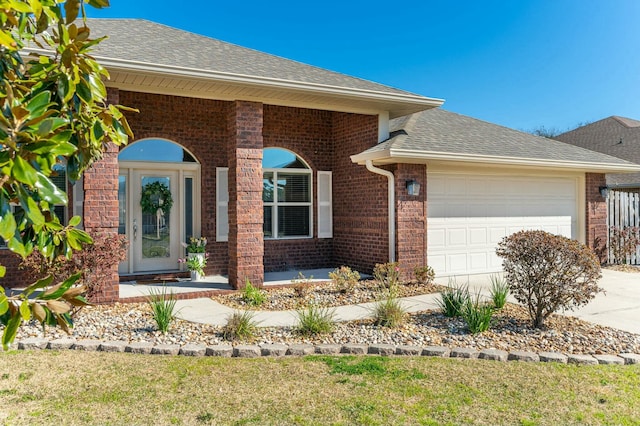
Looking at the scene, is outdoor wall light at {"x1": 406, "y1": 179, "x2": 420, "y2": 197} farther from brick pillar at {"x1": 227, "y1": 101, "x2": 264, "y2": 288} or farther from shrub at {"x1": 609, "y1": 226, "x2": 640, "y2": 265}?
shrub at {"x1": 609, "y1": 226, "x2": 640, "y2": 265}

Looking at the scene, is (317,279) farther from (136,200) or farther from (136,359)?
(136,359)

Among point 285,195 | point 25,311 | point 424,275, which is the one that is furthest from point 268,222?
point 25,311

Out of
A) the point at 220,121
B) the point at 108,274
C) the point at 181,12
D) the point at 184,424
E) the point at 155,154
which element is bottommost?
the point at 184,424

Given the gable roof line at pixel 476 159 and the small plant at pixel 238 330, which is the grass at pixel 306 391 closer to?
the small plant at pixel 238 330

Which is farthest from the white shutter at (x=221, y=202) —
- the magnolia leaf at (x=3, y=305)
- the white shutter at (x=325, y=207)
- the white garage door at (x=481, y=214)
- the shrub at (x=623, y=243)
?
the shrub at (x=623, y=243)

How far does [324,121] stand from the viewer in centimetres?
1223

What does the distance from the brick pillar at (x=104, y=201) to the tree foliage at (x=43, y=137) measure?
5.95 meters

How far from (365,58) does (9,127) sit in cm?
2843

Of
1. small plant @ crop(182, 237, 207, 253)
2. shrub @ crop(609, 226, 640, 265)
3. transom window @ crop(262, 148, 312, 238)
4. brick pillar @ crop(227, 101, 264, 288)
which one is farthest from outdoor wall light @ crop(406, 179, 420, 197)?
shrub @ crop(609, 226, 640, 265)

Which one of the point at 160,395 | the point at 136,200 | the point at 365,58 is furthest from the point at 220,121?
the point at 365,58

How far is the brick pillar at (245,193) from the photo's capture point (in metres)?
9.05

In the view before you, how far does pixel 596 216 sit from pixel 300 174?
26.2 ft

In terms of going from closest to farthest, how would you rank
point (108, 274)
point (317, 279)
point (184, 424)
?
1. point (184, 424)
2. point (108, 274)
3. point (317, 279)

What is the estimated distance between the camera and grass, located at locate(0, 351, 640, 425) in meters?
3.87
